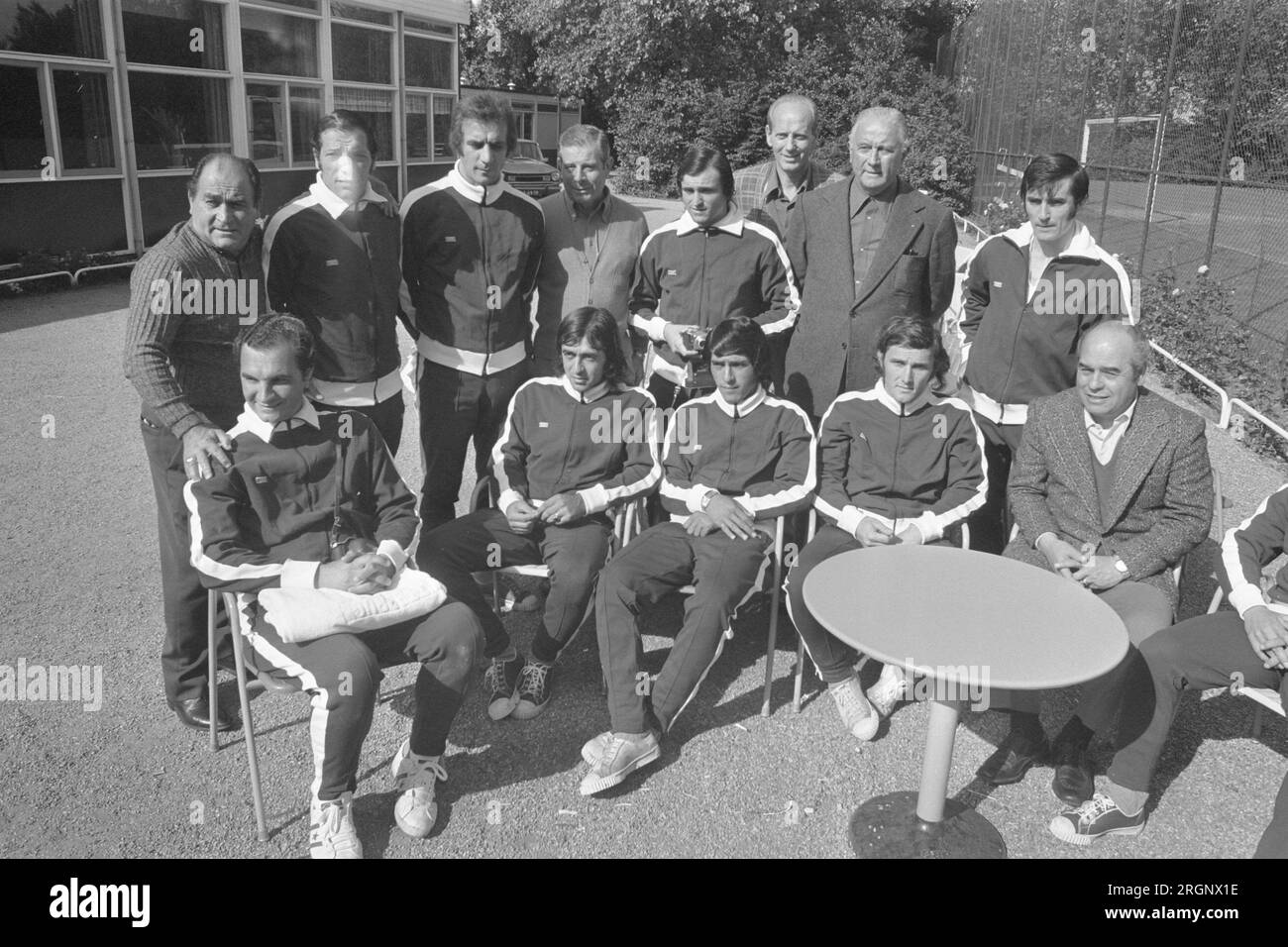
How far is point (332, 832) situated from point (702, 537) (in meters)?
1.74

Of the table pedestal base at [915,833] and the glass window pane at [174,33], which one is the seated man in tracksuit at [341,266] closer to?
the table pedestal base at [915,833]

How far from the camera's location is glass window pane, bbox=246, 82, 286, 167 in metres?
16.7

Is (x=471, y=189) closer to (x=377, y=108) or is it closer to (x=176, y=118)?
(x=176, y=118)

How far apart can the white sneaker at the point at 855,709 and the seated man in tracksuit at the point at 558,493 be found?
1.06 m

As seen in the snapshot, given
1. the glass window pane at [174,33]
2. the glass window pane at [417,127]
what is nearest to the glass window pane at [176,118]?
the glass window pane at [174,33]

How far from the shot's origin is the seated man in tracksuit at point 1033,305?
4164 millimetres

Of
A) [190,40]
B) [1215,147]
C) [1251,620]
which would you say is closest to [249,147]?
[190,40]

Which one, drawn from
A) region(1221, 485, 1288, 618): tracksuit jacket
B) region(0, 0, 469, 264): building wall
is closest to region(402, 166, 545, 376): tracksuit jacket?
region(1221, 485, 1288, 618): tracksuit jacket

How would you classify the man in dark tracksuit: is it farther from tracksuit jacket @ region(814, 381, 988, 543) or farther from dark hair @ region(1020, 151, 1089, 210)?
dark hair @ region(1020, 151, 1089, 210)

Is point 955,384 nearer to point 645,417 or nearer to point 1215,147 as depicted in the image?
point 645,417

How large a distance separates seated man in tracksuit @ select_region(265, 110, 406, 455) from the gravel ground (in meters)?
1.28

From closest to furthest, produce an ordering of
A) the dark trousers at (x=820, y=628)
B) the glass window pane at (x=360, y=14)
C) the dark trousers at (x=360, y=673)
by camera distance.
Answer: the dark trousers at (x=360, y=673) → the dark trousers at (x=820, y=628) → the glass window pane at (x=360, y=14)

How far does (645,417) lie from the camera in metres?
4.23

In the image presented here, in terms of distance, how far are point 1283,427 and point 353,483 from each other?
22.5 feet
